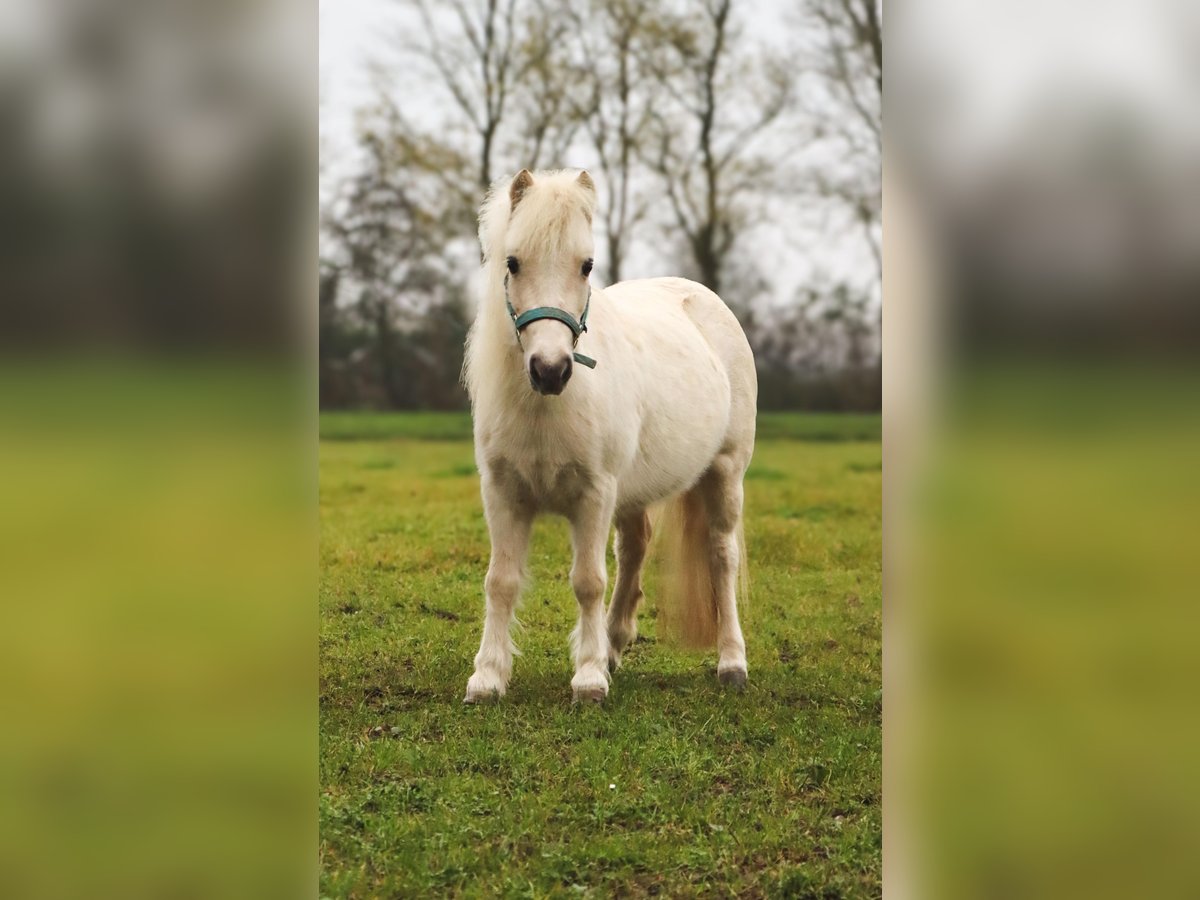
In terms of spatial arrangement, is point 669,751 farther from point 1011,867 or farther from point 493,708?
point 1011,867

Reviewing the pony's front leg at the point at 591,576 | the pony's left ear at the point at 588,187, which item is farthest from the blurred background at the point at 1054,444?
the pony's front leg at the point at 591,576

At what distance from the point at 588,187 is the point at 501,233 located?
432mm

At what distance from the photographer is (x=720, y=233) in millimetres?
23656

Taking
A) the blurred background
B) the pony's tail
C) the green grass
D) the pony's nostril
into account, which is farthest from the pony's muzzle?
the green grass

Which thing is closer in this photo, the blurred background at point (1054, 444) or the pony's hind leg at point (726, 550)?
the blurred background at point (1054, 444)

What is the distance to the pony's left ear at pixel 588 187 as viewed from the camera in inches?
182

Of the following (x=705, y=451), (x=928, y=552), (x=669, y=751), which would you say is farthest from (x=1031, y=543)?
(x=705, y=451)

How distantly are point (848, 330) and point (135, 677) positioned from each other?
22766 mm

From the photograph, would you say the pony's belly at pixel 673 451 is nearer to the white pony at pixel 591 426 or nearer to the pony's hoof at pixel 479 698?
the white pony at pixel 591 426

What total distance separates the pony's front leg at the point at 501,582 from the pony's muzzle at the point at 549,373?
3.05ft

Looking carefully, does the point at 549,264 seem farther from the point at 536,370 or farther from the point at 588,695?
the point at 588,695

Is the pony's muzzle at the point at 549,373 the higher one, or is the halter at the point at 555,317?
the halter at the point at 555,317

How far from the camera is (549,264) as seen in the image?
14.6 ft

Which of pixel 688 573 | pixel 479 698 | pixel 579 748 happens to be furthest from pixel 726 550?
pixel 579 748
